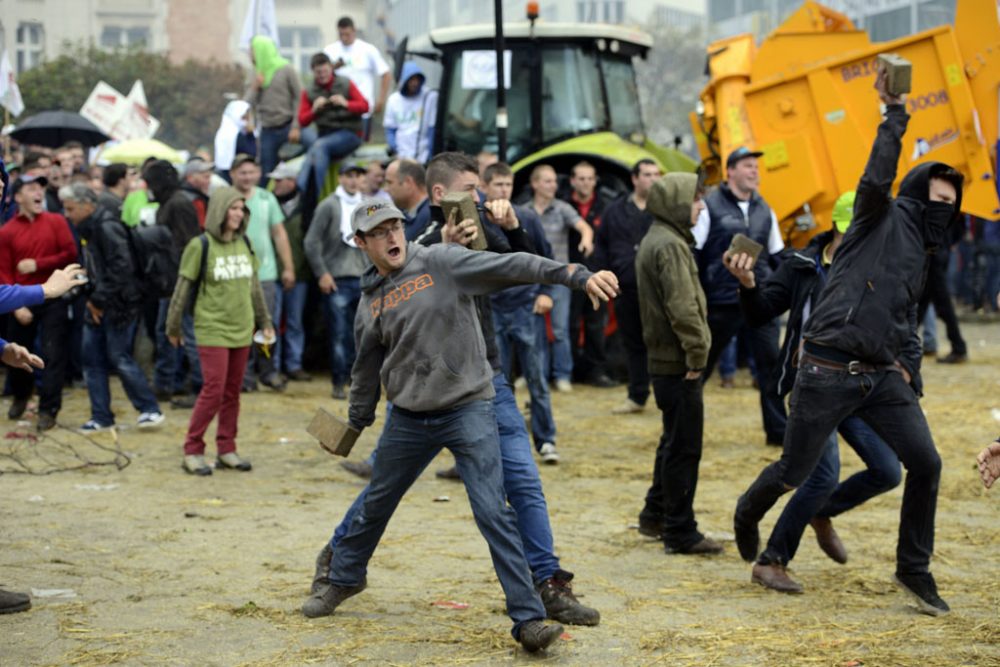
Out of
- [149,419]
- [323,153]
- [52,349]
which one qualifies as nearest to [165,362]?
[52,349]

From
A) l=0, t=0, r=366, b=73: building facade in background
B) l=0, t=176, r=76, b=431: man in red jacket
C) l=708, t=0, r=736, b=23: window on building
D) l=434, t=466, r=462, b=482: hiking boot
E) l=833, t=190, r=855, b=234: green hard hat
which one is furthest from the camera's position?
l=708, t=0, r=736, b=23: window on building

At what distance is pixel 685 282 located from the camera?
25.0ft

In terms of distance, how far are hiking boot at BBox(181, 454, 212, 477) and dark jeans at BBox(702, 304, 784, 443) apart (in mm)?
3444

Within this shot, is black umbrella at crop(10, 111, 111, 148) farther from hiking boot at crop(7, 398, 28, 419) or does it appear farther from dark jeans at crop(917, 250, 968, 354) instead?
dark jeans at crop(917, 250, 968, 354)

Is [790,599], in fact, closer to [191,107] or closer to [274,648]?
[274,648]

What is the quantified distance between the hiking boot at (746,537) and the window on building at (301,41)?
187 feet

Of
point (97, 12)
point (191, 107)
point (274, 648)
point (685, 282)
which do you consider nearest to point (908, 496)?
point (685, 282)

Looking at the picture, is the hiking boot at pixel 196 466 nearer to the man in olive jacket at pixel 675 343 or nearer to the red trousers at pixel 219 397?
the red trousers at pixel 219 397

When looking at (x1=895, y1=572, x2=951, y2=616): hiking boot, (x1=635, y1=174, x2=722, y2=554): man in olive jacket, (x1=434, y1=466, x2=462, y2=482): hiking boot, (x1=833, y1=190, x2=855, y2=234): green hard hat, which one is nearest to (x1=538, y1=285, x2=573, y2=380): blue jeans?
(x1=434, y1=466, x2=462, y2=482): hiking boot

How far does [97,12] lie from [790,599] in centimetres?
5522

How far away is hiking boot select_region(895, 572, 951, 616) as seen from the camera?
21.3 feet

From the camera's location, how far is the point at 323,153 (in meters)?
14.7

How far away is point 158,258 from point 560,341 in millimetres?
3651

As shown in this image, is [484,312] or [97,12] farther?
[97,12]
